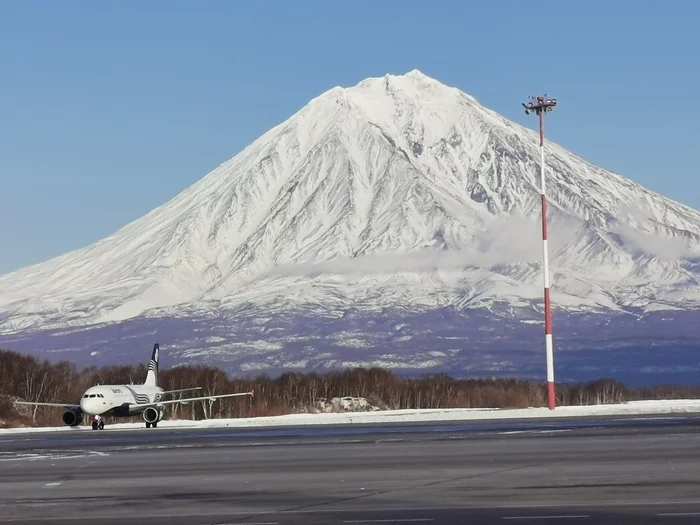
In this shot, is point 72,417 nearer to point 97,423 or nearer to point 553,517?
point 97,423

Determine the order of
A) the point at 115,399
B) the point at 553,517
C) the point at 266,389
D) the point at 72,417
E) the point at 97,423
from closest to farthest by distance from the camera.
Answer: the point at 553,517 → the point at 97,423 → the point at 115,399 → the point at 72,417 → the point at 266,389

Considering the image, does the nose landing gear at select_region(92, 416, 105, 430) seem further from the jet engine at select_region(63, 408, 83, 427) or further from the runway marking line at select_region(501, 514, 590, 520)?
the runway marking line at select_region(501, 514, 590, 520)

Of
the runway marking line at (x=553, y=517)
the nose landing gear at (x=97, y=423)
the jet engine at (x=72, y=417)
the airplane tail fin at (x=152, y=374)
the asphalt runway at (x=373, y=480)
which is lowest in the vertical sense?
the runway marking line at (x=553, y=517)

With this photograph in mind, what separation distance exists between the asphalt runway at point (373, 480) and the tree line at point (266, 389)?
59.9 meters

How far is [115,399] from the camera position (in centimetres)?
7450

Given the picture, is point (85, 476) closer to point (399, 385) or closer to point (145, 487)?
point (145, 487)

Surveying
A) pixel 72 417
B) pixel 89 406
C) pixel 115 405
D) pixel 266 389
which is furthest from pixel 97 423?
pixel 266 389

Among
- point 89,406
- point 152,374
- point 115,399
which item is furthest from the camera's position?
point 152,374

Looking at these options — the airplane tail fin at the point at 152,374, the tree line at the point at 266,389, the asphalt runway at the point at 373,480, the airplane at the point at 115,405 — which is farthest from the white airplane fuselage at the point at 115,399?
the asphalt runway at the point at 373,480

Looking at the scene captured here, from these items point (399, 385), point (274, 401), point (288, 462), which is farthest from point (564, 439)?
point (399, 385)

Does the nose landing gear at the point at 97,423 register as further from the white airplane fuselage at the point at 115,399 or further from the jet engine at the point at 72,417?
the jet engine at the point at 72,417

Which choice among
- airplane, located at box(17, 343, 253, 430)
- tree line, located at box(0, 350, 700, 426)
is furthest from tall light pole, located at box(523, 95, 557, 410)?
tree line, located at box(0, 350, 700, 426)

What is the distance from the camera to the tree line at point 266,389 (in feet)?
360

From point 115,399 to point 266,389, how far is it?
222ft
